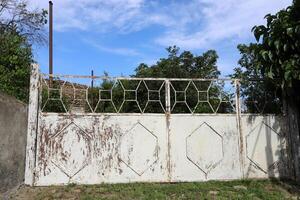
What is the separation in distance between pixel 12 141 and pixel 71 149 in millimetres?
1098

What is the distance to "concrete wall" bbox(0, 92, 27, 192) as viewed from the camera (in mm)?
5441

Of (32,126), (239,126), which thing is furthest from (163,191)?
(32,126)

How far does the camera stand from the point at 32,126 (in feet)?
20.9

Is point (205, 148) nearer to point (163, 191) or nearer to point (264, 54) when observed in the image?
point (163, 191)

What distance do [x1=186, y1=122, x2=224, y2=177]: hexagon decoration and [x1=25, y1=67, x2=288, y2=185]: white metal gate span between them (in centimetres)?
2

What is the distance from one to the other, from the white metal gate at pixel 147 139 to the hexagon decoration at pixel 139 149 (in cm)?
2

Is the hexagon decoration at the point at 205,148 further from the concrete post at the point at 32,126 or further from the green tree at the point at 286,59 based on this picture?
the concrete post at the point at 32,126

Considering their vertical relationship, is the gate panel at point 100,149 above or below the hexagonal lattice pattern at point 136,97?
below

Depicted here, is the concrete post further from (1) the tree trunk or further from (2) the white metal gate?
(1) the tree trunk

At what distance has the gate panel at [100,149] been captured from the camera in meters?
6.42

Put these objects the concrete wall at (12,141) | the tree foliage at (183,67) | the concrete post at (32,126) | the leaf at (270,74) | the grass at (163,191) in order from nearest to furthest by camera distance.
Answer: the concrete wall at (12,141)
the grass at (163,191)
the concrete post at (32,126)
the leaf at (270,74)
the tree foliage at (183,67)

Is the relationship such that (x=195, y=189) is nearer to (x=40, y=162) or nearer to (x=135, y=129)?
(x=135, y=129)

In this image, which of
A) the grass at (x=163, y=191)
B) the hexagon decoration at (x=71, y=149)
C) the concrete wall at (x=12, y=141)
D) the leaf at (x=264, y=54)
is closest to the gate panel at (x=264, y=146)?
the grass at (x=163, y=191)

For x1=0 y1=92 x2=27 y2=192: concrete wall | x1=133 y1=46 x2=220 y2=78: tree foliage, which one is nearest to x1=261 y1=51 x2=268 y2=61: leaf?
x1=0 y1=92 x2=27 y2=192: concrete wall
